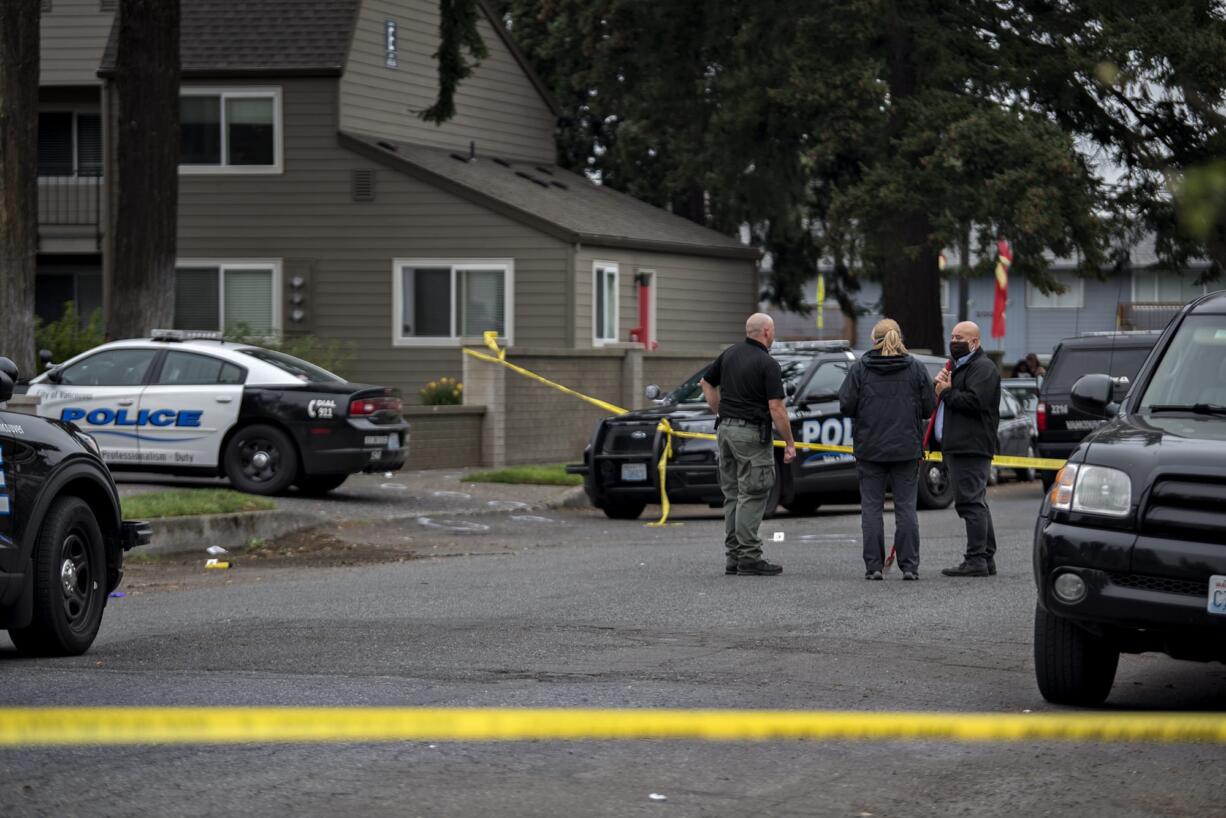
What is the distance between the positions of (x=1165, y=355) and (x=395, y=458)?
471 inches

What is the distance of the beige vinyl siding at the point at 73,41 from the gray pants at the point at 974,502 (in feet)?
70.2

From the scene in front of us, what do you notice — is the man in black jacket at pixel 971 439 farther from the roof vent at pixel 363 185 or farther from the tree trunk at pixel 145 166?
the roof vent at pixel 363 185

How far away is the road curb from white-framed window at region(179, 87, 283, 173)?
14.6 m

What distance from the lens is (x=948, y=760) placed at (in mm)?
6766

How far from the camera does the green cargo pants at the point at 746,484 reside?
13.4 m

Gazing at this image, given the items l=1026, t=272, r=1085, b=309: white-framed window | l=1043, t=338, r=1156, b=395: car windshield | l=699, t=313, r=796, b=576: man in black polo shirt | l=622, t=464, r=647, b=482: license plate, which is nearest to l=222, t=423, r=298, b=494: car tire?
l=622, t=464, r=647, b=482: license plate

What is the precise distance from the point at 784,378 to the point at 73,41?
16617 millimetres

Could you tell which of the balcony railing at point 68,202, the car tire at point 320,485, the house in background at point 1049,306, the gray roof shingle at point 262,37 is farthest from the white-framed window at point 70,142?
the house in background at point 1049,306

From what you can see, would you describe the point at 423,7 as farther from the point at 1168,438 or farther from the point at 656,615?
the point at 1168,438

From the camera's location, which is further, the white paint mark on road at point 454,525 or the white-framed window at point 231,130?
the white-framed window at point 231,130

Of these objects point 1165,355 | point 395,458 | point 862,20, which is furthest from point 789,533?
point 862,20

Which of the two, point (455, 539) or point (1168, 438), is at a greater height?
point (1168, 438)

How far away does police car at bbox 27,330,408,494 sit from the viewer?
761 inches

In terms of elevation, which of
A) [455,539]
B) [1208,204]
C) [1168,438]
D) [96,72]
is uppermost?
[96,72]
